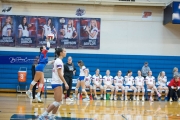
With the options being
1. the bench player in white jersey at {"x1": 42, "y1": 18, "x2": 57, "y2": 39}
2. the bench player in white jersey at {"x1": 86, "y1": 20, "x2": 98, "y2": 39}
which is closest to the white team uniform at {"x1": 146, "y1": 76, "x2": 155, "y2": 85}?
the bench player in white jersey at {"x1": 86, "y1": 20, "x2": 98, "y2": 39}

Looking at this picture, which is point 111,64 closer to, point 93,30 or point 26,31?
point 93,30

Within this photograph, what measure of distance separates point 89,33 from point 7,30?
4718 millimetres

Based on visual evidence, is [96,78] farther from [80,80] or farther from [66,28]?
[66,28]

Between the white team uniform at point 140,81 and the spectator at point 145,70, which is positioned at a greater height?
the spectator at point 145,70

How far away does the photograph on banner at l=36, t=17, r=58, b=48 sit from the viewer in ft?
61.9

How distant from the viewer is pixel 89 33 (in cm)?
1908

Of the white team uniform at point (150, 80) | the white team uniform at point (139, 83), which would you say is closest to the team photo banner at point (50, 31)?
the white team uniform at point (139, 83)

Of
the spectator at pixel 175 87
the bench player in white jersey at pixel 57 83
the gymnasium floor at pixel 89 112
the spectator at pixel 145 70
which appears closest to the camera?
the bench player in white jersey at pixel 57 83

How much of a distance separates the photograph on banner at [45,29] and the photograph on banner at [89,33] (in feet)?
5.15

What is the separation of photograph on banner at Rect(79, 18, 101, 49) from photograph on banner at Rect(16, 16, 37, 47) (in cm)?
272

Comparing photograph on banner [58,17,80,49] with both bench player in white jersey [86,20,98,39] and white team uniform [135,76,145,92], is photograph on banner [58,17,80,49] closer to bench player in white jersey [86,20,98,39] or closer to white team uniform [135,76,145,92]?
bench player in white jersey [86,20,98,39]

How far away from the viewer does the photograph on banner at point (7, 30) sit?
1870 centimetres

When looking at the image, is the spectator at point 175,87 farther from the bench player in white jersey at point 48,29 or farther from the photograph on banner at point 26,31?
the photograph on banner at point 26,31

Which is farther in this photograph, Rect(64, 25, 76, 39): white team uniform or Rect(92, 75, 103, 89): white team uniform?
Rect(64, 25, 76, 39): white team uniform
